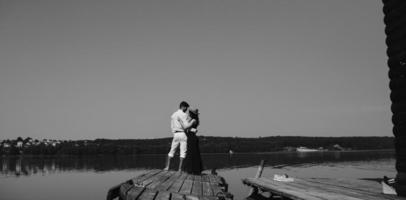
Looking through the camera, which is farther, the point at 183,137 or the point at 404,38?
the point at 183,137

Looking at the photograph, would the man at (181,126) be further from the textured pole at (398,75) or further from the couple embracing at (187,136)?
the textured pole at (398,75)

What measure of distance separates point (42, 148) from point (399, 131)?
482 ft

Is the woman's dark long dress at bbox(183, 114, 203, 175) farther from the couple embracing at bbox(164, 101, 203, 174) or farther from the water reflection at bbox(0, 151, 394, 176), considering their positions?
the water reflection at bbox(0, 151, 394, 176)

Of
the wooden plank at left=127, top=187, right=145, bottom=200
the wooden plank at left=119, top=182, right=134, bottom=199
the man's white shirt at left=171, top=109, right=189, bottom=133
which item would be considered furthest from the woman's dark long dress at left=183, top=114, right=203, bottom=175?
the wooden plank at left=127, top=187, right=145, bottom=200

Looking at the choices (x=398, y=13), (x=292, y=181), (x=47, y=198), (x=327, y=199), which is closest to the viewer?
(x=327, y=199)

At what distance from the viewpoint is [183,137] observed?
1305cm

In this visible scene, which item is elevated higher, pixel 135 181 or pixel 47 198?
pixel 135 181

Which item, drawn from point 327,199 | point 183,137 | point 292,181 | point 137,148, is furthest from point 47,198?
point 137,148

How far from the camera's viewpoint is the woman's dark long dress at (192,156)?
1271 centimetres

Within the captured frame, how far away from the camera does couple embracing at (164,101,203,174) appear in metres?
12.8

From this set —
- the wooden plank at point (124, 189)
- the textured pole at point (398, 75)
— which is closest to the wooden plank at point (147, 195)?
the wooden plank at point (124, 189)

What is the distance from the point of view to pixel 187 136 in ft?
43.0

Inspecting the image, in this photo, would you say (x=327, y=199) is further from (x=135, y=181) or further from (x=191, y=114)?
(x=191, y=114)

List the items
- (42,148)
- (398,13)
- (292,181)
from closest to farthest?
(398,13), (292,181), (42,148)
